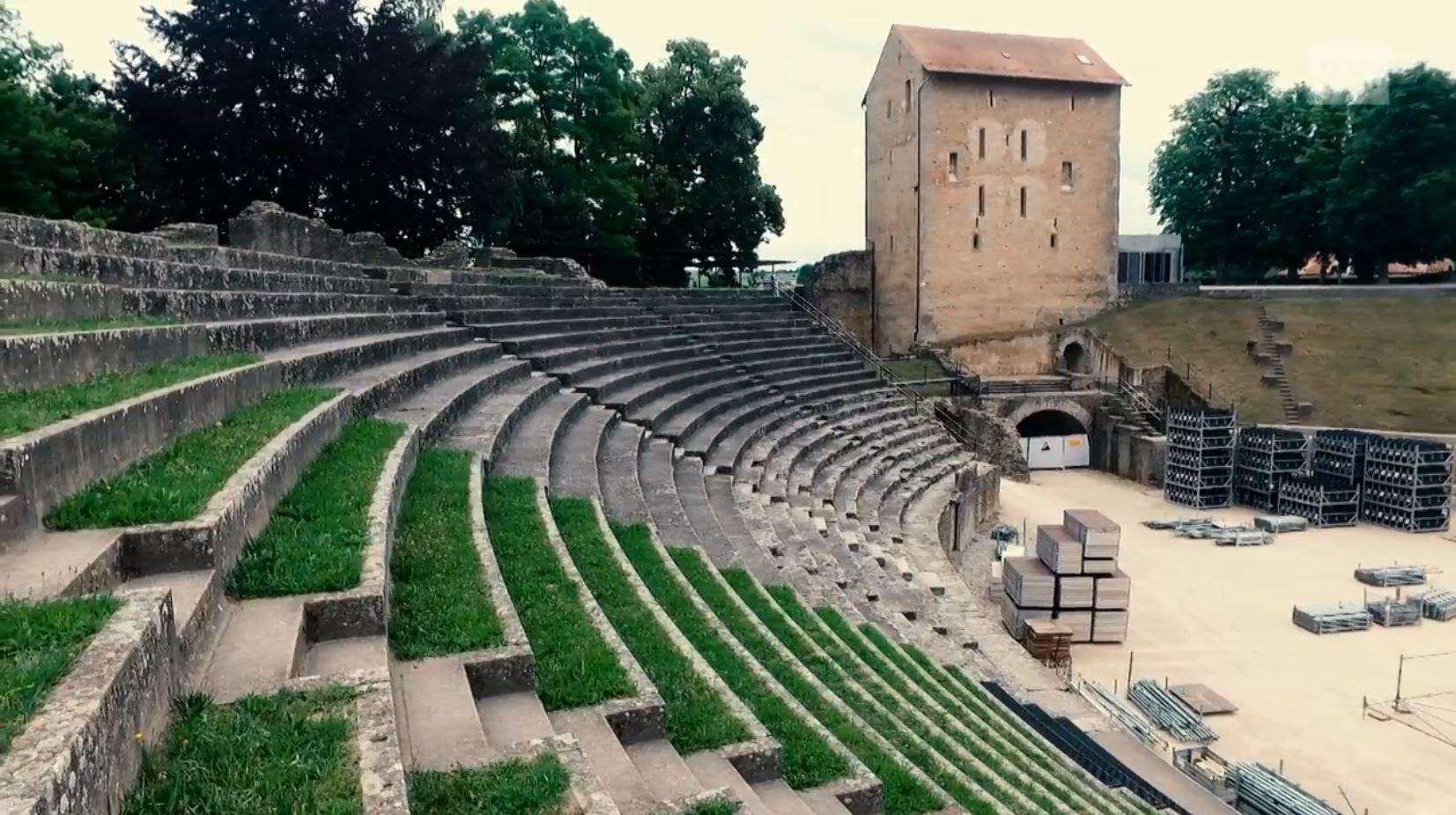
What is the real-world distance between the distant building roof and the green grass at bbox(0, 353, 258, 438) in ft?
90.8

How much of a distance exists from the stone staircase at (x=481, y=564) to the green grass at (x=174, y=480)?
0.08 m

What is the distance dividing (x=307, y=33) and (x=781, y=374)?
13829mm

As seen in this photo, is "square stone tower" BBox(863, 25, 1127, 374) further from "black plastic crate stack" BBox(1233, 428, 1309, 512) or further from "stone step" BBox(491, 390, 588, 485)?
"stone step" BBox(491, 390, 588, 485)

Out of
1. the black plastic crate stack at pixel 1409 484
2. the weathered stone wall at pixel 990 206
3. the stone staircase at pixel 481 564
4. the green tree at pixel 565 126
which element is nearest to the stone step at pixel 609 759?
the stone staircase at pixel 481 564

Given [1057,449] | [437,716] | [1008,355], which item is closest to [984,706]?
[437,716]

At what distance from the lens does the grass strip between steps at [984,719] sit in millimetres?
7121

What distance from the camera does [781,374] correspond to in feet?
65.0

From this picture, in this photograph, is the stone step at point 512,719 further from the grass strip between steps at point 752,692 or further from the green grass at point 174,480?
the green grass at point 174,480

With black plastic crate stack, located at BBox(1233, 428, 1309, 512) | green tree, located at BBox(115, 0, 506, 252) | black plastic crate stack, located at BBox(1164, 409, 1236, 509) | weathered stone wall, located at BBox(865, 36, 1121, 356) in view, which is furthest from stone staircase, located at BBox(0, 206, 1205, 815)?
weathered stone wall, located at BBox(865, 36, 1121, 356)

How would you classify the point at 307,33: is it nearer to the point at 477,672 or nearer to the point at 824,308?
the point at 824,308

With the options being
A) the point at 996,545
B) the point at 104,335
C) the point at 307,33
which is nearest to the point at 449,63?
the point at 307,33

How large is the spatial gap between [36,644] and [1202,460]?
23619mm

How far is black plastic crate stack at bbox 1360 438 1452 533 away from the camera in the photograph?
2012cm

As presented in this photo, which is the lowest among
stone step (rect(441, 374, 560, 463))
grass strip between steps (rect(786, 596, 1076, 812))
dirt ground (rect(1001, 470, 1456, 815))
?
dirt ground (rect(1001, 470, 1456, 815))
